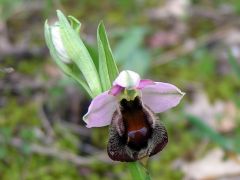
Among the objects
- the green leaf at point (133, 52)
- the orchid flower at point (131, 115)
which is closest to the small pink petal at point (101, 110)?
the orchid flower at point (131, 115)

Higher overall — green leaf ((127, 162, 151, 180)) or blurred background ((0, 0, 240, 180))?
green leaf ((127, 162, 151, 180))

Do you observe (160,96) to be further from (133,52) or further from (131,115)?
(133,52)

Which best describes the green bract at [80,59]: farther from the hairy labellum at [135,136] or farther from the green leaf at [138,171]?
the green leaf at [138,171]

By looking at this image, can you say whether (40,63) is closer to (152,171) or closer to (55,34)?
(152,171)

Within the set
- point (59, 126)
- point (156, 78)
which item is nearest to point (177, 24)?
point (156, 78)

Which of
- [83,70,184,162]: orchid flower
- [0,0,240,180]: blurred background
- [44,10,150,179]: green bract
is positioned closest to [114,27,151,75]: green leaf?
[0,0,240,180]: blurred background

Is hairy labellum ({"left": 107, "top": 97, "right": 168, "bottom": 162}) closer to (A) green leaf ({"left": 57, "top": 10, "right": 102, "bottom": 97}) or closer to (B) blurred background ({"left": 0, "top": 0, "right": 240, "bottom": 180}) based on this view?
(A) green leaf ({"left": 57, "top": 10, "right": 102, "bottom": 97})
